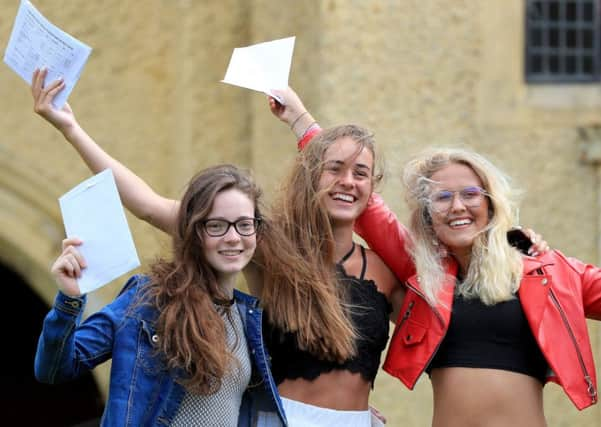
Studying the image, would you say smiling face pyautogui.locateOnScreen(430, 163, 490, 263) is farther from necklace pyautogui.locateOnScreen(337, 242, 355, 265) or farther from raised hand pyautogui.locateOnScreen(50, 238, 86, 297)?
raised hand pyautogui.locateOnScreen(50, 238, 86, 297)

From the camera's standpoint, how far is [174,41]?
636 centimetres

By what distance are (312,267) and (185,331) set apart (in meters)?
0.58

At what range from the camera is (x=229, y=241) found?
125 inches

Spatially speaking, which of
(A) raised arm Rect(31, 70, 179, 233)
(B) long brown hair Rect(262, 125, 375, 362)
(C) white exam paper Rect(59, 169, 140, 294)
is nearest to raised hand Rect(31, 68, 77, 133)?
(A) raised arm Rect(31, 70, 179, 233)

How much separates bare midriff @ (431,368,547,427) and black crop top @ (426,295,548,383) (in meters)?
0.03

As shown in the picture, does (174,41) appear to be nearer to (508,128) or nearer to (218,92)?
(218,92)

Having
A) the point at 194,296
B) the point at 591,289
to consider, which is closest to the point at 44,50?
the point at 194,296

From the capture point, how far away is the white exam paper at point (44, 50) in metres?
3.27

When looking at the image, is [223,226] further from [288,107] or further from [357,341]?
[288,107]

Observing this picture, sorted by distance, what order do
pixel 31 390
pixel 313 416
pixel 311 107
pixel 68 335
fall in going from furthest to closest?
pixel 31 390, pixel 311 107, pixel 313 416, pixel 68 335

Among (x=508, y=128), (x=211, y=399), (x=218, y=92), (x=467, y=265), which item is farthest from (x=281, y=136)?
(x=211, y=399)

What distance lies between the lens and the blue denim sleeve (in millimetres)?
2896

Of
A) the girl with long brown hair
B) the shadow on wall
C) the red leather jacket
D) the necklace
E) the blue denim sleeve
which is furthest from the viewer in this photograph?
the shadow on wall

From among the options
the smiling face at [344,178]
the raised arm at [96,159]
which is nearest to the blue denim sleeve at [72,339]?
the raised arm at [96,159]
